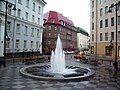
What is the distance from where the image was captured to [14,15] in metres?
32.4

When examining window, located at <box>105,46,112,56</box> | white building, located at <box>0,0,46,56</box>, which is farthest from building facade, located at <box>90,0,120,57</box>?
white building, located at <box>0,0,46,56</box>

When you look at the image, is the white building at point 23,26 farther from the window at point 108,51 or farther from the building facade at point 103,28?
the window at point 108,51

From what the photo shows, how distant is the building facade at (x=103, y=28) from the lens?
34.4 m

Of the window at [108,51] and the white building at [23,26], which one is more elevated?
the white building at [23,26]

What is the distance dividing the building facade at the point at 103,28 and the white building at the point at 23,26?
1454cm

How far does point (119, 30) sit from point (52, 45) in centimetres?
3594

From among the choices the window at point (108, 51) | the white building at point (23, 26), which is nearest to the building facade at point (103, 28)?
the window at point (108, 51)

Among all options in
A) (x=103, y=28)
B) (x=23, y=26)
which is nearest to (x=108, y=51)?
(x=103, y=28)

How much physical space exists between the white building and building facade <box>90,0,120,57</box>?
47.7 ft

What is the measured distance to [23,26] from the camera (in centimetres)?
3603

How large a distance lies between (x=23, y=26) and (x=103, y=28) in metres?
18.5

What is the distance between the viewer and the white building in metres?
31.0

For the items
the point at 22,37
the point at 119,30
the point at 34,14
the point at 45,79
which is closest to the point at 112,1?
the point at 119,30

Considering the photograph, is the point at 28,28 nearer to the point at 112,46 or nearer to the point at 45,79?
the point at 112,46
